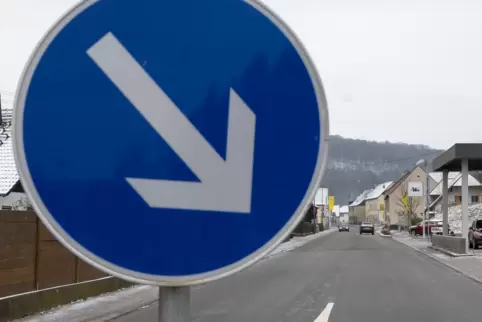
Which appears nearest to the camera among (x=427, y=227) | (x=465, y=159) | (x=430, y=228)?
(x=465, y=159)

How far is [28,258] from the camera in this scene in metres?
10.8

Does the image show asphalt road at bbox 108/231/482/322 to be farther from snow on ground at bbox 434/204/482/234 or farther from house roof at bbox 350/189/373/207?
house roof at bbox 350/189/373/207

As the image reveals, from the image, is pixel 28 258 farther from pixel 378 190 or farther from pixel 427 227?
pixel 378 190

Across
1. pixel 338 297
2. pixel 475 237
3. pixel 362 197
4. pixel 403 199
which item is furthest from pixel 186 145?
pixel 362 197

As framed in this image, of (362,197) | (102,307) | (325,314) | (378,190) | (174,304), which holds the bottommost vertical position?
(102,307)

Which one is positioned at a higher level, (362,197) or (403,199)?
(362,197)

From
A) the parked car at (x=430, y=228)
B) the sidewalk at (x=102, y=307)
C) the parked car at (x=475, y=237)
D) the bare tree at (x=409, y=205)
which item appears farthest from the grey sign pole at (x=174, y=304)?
the bare tree at (x=409, y=205)

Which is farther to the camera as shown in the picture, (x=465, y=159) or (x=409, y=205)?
(x=409, y=205)

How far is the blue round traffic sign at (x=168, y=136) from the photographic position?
164 centimetres

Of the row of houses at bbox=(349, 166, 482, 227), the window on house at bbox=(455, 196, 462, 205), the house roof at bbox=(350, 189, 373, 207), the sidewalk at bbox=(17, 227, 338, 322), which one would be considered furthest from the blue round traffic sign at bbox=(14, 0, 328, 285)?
the house roof at bbox=(350, 189, 373, 207)

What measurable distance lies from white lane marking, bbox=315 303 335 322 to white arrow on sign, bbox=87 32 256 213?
8.73m

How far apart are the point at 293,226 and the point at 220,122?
0.35 meters

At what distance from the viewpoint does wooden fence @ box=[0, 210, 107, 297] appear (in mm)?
10070

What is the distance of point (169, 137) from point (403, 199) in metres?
69.7
